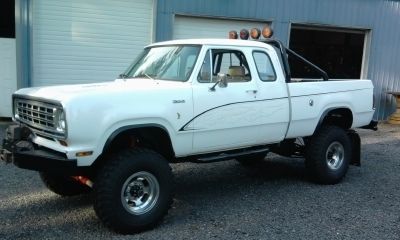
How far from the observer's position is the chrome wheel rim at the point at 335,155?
22.6 ft

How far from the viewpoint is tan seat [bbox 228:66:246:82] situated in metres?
5.70

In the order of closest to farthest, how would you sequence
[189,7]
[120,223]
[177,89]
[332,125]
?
[120,223] < [177,89] < [332,125] < [189,7]

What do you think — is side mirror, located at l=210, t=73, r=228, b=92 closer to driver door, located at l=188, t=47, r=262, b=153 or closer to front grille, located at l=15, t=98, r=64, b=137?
driver door, located at l=188, t=47, r=262, b=153

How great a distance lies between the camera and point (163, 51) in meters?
5.89

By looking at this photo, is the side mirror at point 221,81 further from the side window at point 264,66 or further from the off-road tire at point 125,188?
the off-road tire at point 125,188

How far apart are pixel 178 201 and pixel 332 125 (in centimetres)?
272

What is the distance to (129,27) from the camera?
36.2 ft

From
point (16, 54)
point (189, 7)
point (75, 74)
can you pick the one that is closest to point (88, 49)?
point (75, 74)

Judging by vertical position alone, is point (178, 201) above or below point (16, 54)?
below

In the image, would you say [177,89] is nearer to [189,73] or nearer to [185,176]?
[189,73]

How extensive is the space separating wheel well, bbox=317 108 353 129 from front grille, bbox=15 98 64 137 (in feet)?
12.9

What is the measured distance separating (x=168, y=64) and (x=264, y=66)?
4.36 ft

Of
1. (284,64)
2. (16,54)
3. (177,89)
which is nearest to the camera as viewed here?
(177,89)

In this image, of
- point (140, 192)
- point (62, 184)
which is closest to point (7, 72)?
point (62, 184)
